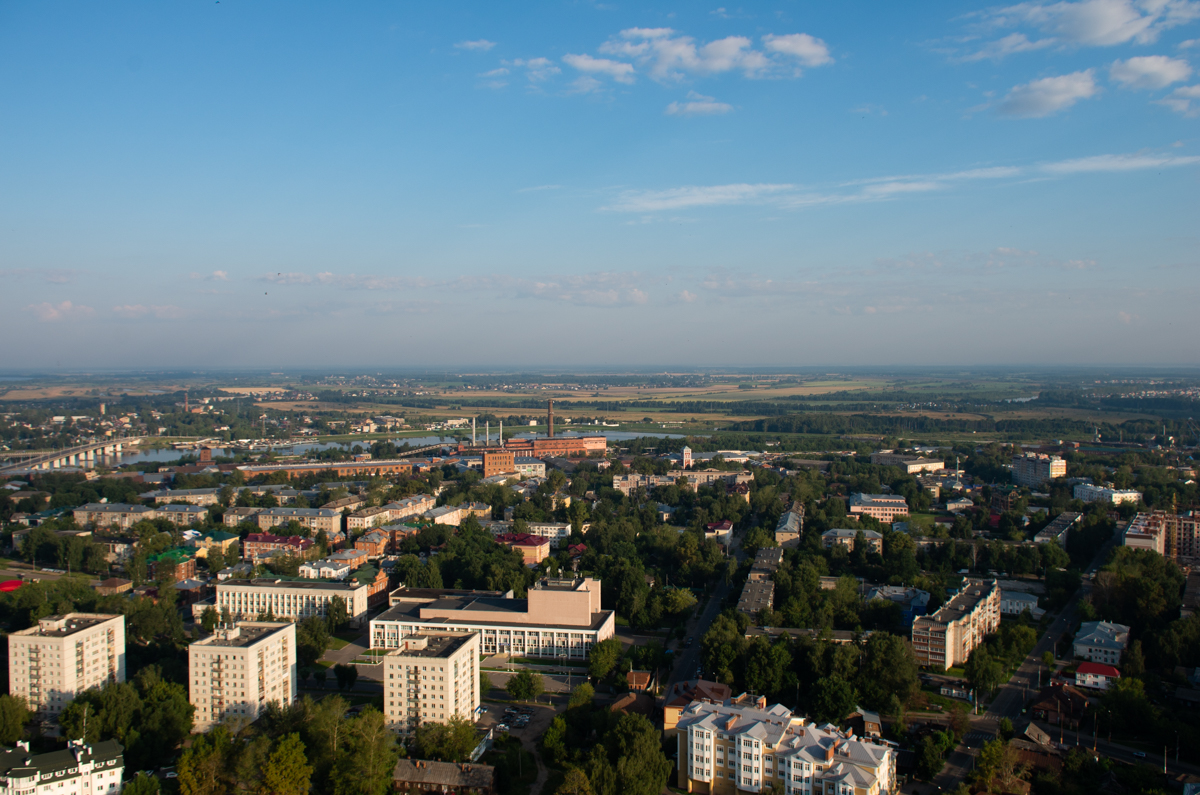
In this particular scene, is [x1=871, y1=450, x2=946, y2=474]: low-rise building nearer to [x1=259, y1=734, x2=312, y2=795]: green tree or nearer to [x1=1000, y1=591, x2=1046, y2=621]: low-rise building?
[x1=1000, y1=591, x2=1046, y2=621]: low-rise building

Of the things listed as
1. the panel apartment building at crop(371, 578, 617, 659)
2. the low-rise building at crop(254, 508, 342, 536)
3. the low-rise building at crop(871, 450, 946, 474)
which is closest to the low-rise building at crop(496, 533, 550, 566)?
the panel apartment building at crop(371, 578, 617, 659)

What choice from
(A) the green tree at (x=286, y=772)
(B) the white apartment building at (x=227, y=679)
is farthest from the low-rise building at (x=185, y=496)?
(A) the green tree at (x=286, y=772)

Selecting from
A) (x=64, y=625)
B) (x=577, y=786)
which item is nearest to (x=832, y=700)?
(x=577, y=786)

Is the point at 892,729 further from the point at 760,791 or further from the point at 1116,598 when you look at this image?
the point at 1116,598

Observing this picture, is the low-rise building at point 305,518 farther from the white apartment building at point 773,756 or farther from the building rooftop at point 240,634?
the white apartment building at point 773,756

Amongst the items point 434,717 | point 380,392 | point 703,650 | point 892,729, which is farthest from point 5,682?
point 380,392

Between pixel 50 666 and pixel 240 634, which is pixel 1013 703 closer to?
pixel 240 634
